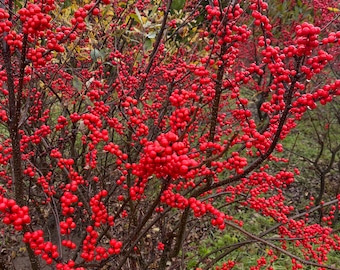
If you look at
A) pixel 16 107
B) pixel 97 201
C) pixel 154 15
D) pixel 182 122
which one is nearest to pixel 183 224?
pixel 97 201

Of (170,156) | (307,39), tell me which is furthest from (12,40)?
(307,39)

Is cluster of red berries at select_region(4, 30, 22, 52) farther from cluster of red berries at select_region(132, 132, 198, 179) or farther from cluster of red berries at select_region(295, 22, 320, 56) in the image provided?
cluster of red berries at select_region(295, 22, 320, 56)

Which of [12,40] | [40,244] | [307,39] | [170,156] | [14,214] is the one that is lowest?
[40,244]

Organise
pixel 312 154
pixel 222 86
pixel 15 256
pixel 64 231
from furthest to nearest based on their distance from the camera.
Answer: pixel 312 154, pixel 15 256, pixel 222 86, pixel 64 231

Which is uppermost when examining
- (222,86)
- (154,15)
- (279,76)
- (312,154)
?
(312,154)

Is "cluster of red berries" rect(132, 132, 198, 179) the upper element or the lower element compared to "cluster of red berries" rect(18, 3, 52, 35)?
lower

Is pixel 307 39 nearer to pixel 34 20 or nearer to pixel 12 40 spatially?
pixel 34 20

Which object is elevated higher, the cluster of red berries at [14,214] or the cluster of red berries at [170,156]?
the cluster of red berries at [170,156]

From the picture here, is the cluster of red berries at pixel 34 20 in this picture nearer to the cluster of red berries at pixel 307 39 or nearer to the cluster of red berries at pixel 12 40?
the cluster of red berries at pixel 12 40

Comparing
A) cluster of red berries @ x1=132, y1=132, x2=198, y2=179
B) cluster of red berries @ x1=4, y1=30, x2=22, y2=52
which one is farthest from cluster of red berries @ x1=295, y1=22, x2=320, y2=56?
cluster of red berries @ x1=4, y1=30, x2=22, y2=52

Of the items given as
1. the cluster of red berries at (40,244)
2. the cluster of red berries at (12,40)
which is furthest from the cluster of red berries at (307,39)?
the cluster of red berries at (40,244)

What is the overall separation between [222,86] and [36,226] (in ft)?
18.3

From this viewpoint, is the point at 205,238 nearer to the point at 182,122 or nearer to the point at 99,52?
the point at 99,52

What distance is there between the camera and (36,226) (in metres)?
6.54
